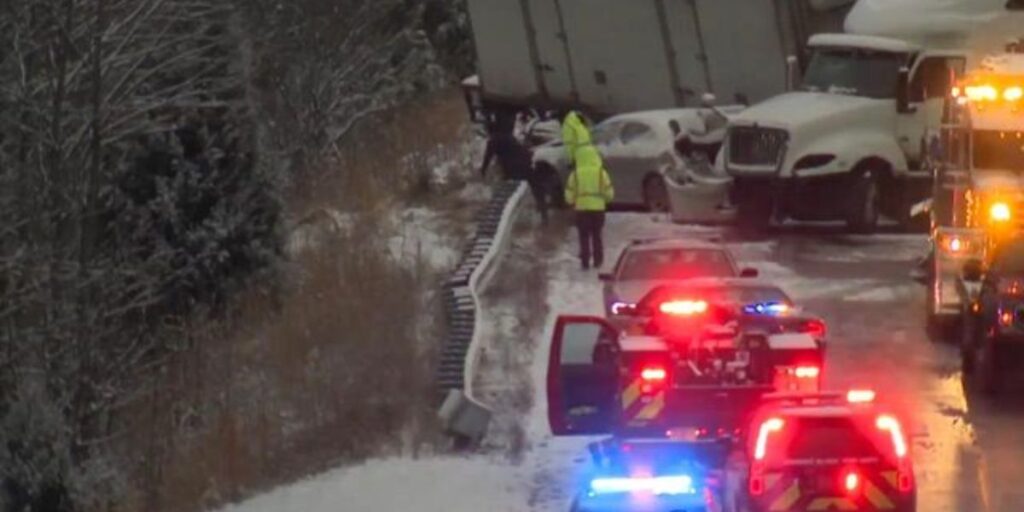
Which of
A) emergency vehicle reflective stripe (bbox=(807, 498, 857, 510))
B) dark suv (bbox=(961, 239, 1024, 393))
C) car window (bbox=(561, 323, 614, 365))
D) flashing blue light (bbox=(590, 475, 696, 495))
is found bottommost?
dark suv (bbox=(961, 239, 1024, 393))

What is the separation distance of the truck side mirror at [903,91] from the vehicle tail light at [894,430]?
1523 centimetres

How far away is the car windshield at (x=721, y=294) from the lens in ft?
69.0

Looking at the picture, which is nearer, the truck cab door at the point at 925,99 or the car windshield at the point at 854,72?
the truck cab door at the point at 925,99

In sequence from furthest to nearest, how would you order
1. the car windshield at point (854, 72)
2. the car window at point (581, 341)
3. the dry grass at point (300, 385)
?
the car windshield at point (854, 72)
the dry grass at point (300, 385)
the car window at point (581, 341)

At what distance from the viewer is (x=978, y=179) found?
25109mm

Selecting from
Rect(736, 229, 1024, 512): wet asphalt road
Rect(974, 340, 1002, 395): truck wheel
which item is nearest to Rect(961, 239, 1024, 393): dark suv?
Rect(974, 340, 1002, 395): truck wheel

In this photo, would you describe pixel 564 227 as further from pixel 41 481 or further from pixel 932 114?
pixel 41 481

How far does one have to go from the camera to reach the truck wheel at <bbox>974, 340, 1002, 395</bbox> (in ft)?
75.3

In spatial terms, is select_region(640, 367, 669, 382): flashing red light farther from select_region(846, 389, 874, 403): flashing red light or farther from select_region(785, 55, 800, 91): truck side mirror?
select_region(785, 55, 800, 91): truck side mirror

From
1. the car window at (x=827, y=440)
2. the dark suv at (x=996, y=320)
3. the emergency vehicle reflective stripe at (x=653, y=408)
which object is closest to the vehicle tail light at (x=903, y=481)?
the car window at (x=827, y=440)

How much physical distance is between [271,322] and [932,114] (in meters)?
9.71

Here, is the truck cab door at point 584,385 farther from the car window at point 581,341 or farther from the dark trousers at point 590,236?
the dark trousers at point 590,236

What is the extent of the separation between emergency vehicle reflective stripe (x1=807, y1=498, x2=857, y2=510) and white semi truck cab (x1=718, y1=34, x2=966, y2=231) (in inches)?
712

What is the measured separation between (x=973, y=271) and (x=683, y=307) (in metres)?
6.30
